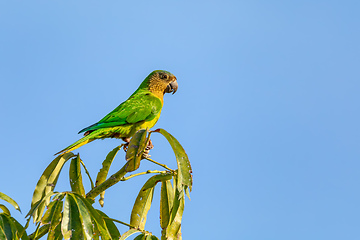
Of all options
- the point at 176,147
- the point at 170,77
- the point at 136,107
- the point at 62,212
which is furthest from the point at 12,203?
the point at 170,77

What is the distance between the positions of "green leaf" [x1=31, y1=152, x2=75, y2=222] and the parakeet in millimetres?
675

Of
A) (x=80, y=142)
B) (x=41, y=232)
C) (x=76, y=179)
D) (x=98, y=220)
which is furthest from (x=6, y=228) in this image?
(x=80, y=142)

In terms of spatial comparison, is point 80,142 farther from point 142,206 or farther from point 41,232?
point 41,232

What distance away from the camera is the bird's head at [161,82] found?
273 inches

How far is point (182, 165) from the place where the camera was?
301cm

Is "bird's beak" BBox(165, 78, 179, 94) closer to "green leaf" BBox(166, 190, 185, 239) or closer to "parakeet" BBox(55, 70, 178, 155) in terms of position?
"parakeet" BBox(55, 70, 178, 155)

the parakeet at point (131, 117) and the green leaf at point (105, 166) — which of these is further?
the parakeet at point (131, 117)

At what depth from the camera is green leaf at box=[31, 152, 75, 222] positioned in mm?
3449

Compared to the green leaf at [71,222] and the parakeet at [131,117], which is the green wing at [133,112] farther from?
the green leaf at [71,222]

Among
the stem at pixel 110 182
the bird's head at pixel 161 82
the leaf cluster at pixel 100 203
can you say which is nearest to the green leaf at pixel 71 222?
the leaf cluster at pixel 100 203

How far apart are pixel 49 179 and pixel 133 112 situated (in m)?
2.21

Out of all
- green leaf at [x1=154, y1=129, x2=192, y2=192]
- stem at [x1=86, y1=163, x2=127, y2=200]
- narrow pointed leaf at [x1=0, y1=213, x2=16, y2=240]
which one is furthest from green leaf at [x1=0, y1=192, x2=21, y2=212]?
green leaf at [x1=154, y1=129, x2=192, y2=192]

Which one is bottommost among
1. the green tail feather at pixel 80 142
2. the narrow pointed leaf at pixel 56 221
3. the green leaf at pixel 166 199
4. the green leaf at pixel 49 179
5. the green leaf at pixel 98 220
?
the narrow pointed leaf at pixel 56 221

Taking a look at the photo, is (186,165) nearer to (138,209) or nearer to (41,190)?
(138,209)
